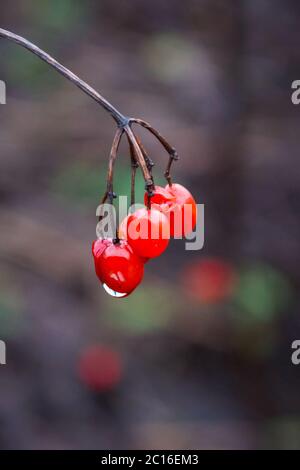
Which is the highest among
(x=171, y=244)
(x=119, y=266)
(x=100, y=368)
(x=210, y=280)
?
(x=171, y=244)

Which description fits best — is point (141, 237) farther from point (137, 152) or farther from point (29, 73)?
point (29, 73)

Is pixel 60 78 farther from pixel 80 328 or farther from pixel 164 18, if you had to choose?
pixel 80 328

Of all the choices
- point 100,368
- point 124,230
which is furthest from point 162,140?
point 100,368

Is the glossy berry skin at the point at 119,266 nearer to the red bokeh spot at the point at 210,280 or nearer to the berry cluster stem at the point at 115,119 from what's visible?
the berry cluster stem at the point at 115,119

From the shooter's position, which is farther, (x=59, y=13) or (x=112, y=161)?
(x=59, y=13)

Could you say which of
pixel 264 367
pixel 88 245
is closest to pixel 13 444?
pixel 88 245

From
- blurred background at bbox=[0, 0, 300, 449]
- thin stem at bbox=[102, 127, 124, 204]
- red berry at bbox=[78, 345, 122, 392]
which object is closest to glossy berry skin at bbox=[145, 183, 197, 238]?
thin stem at bbox=[102, 127, 124, 204]

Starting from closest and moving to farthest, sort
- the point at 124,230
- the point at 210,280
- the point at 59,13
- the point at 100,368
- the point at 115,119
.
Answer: the point at 115,119, the point at 124,230, the point at 100,368, the point at 210,280, the point at 59,13
